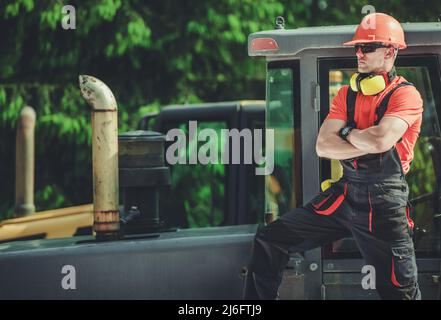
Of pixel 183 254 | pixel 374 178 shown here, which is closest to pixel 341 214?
pixel 374 178

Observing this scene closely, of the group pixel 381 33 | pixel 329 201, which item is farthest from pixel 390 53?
pixel 329 201

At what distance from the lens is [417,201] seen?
168 inches

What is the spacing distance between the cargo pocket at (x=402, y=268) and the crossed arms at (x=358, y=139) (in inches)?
16.5

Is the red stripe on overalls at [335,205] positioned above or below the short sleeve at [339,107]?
below

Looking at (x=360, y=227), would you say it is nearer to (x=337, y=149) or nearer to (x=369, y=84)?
(x=337, y=149)

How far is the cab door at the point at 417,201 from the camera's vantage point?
416 cm

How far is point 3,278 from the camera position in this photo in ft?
14.2

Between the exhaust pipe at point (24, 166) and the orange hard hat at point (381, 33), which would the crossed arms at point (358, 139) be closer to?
the orange hard hat at point (381, 33)

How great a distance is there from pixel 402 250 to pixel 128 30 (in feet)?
18.2

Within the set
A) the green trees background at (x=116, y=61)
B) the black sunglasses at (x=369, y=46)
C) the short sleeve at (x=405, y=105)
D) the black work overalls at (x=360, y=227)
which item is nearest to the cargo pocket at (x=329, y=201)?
the black work overalls at (x=360, y=227)

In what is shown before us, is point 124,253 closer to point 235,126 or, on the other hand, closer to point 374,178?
point 374,178

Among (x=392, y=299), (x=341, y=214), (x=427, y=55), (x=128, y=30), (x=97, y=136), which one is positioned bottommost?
(x=392, y=299)

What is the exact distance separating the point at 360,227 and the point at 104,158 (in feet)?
3.86

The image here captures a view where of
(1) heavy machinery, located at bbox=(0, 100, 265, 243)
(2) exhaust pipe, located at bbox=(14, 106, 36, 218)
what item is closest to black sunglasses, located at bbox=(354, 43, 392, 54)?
(1) heavy machinery, located at bbox=(0, 100, 265, 243)
